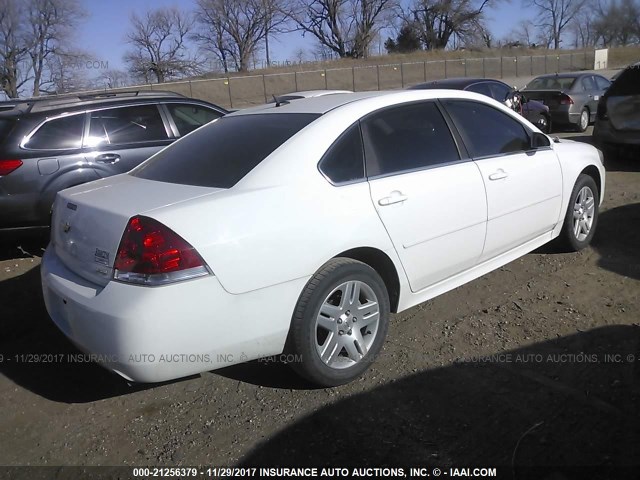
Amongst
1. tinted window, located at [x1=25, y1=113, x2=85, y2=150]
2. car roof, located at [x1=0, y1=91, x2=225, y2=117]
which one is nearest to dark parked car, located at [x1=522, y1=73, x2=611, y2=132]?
car roof, located at [x1=0, y1=91, x2=225, y2=117]

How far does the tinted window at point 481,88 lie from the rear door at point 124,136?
6401 millimetres

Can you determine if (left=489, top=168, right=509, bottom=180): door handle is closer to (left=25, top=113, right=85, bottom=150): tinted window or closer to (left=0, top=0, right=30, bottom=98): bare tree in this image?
(left=25, top=113, right=85, bottom=150): tinted window

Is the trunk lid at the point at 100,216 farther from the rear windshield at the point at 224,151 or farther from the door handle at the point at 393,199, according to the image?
the door handle at the point at 393,199

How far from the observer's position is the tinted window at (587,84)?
44.6 feet

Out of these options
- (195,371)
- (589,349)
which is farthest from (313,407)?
(589,349)

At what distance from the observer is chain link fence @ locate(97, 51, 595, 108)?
127ft

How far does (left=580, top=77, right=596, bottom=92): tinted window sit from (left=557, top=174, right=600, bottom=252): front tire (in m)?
9.92

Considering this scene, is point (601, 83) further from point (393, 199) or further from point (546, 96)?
point (393, 199)

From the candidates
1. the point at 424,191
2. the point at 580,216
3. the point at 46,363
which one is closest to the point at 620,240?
the point at 580,216

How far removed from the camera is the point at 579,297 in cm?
407

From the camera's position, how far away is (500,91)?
1135 centimetres

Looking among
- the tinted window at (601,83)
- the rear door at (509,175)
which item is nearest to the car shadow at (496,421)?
the rear door at (509,175)

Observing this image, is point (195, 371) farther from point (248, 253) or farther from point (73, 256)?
point (73, 256)

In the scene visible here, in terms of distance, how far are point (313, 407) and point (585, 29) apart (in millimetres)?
78844
